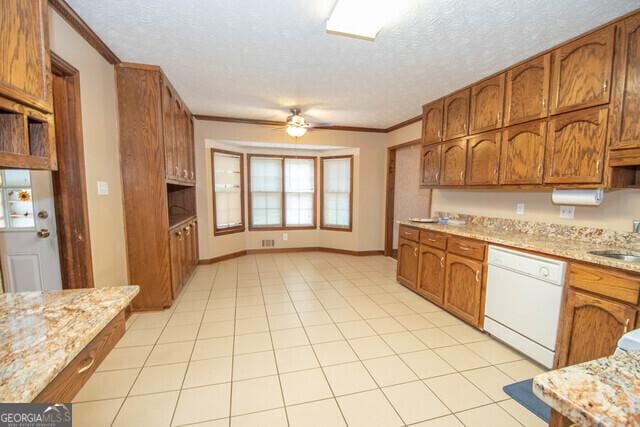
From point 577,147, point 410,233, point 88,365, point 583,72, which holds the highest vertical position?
point 583,72

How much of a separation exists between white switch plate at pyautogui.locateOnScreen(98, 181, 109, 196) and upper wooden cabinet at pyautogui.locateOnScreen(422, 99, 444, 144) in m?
3.59

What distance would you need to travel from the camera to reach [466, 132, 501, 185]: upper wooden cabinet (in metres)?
2.70

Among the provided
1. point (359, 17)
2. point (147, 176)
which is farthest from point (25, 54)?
point (147, 176)

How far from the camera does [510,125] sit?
2.54 meters

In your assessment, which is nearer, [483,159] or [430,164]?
[483,159]

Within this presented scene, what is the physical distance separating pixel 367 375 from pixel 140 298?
241 centimetres

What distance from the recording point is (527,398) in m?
1.76

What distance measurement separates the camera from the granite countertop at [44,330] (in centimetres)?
66

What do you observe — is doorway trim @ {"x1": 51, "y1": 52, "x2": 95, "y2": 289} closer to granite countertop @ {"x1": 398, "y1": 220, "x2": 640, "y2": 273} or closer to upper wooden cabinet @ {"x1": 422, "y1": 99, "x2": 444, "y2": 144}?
granite countertop @ {"x1": 398, "y1": 220, "x2": 640, "y2": 273}

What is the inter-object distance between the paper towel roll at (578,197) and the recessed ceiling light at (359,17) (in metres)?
1.97

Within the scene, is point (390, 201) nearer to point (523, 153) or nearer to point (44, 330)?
point (523, 153)

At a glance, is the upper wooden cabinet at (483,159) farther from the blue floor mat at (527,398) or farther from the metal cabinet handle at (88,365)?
the metal cabinet handle at (88,365)

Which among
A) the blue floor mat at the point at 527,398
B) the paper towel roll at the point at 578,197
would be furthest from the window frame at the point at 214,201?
the paper towel roll at the point at 578,197

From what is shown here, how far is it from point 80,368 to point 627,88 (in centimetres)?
320
